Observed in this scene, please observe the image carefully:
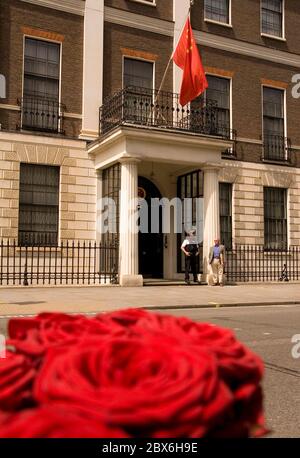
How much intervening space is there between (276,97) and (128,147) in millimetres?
10384

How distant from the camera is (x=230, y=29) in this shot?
23469 millimetres

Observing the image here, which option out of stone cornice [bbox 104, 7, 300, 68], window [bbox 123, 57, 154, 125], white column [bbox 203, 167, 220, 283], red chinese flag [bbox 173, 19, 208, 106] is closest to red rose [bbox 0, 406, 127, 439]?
white column [bbox 203, 167, 220, 283]

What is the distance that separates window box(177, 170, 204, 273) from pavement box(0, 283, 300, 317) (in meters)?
3.00

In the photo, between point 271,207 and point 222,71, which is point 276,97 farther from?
point 271,207

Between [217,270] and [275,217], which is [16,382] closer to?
[217,270]

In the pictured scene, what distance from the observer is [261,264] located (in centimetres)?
2267

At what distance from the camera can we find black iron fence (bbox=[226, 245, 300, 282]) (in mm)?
21828

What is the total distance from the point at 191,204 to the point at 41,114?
6.74m

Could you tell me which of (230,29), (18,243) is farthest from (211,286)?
(230,29)

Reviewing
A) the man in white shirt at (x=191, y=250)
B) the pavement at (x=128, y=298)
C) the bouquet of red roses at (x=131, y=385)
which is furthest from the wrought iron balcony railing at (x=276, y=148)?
the bouquet of red roses at (x=131, y=385)

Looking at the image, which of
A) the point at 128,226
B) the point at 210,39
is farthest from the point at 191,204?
the point at 210,39

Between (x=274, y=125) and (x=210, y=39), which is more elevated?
(x=210, y=39)

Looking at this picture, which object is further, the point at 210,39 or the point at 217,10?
the point at 217,10

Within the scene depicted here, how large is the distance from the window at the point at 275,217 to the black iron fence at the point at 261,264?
1.71 feet
